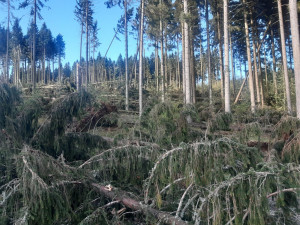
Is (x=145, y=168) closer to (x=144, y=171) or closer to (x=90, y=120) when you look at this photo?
(x=144, y=171)

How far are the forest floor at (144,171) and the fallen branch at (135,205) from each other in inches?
0.5

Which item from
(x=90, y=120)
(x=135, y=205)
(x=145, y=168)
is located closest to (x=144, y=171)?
(x=145, y=168)

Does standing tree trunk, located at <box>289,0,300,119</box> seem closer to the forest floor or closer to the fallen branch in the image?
the forest floor

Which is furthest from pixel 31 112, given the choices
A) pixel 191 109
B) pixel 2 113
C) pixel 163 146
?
pixel 191 109

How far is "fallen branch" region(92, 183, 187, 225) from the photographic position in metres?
2.61

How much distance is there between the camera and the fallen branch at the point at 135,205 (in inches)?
103

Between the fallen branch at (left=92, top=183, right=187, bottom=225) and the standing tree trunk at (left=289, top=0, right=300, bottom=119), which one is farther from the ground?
the standing tree trunk at (left=289, top=0, right=300, bottom=119)

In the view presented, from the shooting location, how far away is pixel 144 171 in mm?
4031

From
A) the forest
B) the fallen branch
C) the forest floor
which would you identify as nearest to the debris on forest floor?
the forest

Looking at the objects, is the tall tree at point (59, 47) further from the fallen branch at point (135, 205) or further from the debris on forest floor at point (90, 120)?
the fallen branch at point (135, 205)

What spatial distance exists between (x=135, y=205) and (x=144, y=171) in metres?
0.98

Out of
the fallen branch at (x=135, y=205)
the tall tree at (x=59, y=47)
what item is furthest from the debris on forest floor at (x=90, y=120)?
the tall tree at (x=59, y=47)

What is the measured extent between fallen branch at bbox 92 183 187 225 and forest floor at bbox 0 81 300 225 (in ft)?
0.04

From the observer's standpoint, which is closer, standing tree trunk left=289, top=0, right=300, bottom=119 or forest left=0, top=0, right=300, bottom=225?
forest left=0, top=0, right=300, bottom=225
